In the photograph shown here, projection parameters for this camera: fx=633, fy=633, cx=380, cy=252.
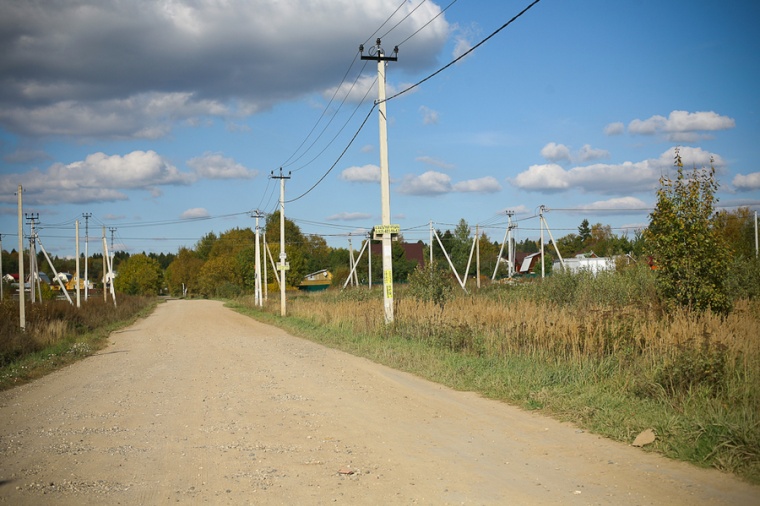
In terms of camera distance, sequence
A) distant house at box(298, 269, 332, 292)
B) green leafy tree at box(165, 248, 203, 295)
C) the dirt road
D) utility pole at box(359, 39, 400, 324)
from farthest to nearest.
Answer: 1. distant house at box(298, 269, 332, 292)
2. green leafy tree at box(165, 248, 203, 295)
3. utility pole at box(359, 39, 400, 324)
4. the dirt road

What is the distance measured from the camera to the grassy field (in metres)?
6.88

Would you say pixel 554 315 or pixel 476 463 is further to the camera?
pixel 554 315

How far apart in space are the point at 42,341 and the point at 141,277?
83.2m

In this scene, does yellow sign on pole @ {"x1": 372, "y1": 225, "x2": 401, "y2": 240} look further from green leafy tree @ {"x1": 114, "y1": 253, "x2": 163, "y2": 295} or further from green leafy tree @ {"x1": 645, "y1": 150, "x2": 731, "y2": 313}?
green leafy tree @ {"x1": 114, "y1": 253, "x2": 163, "y2": 295}

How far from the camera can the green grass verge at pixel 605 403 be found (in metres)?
6.30

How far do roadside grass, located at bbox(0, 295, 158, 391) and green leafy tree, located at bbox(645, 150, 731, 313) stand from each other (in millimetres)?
14467

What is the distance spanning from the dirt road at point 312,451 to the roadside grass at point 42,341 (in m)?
3.93

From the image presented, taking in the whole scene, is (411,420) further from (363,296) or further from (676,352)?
(363,296)

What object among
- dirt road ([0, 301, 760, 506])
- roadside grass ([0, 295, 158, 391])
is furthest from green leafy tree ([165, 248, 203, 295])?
dirt road ([0, 301, 760, 506])

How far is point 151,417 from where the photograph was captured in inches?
364

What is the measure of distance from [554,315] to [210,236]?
142869 millimetres

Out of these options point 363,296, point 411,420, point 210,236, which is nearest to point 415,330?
point 411,420

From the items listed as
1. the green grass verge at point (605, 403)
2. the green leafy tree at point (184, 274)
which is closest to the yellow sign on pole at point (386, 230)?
the green grass verge at point (605, 403)

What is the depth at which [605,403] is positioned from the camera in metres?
8.70
